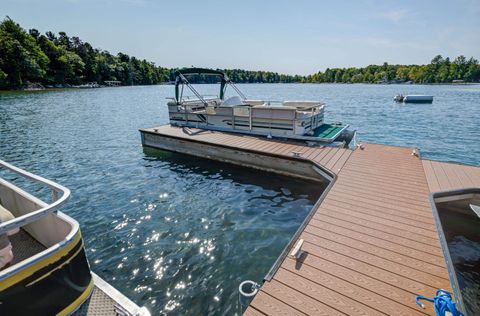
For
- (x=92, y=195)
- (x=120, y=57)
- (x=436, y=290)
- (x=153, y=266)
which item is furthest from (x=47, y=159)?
(x=120, y=57)

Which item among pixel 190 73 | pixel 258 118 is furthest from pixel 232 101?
pixel 190 73

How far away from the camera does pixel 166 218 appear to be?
661cm

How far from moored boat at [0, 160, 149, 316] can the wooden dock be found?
1.95 metres

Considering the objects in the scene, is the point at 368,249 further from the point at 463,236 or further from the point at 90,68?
the point at 90,68

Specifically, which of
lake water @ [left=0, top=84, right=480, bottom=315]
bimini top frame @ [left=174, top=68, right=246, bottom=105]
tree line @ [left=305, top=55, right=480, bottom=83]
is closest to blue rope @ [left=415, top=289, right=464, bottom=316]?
lake water @ [left=0, top=84, right=480, bottom=315]

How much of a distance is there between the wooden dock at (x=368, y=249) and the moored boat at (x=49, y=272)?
1.95m

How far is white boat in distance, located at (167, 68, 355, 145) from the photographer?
1046cm

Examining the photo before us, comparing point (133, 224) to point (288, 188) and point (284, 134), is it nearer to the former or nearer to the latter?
point (288, 188)

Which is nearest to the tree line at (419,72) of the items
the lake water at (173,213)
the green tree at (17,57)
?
the lake water at (173,213)

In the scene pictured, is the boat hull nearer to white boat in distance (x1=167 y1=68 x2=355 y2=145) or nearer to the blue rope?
the blue rope

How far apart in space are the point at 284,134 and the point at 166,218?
643 cm

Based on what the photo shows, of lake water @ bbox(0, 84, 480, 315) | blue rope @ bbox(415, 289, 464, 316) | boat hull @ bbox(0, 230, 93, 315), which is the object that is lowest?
lake water @ bbox(0, 84, 480, 315)

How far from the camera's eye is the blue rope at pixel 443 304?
8.61ft

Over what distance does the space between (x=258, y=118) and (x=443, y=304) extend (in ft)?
30.8
